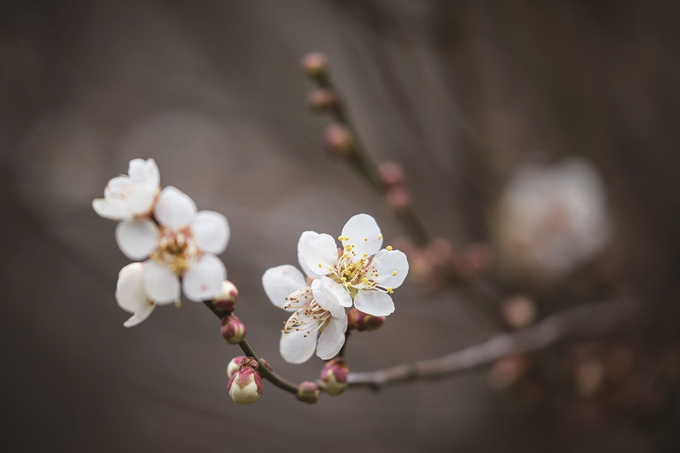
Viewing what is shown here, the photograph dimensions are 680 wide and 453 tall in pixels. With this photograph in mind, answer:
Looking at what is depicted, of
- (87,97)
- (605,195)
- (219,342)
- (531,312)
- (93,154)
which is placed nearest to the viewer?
(531,312)

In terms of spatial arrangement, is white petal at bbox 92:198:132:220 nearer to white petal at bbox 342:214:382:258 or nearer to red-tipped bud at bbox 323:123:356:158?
white petal at bbox 342:214:382:258

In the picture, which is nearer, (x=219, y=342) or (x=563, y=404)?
(x=563, y=404)

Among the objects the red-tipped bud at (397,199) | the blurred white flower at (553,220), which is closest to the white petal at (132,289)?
the red-tipped bud at (397,199)

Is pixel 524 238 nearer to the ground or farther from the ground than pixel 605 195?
nearer to the ground

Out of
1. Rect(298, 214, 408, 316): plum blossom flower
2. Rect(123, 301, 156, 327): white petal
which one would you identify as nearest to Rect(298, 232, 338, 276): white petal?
Rect(298, 214, 408, 316): plum blossom flower

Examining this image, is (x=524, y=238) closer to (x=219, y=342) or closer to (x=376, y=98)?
(x=376, y=98)

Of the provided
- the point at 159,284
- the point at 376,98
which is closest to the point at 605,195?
the point at 376,98
